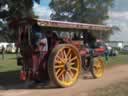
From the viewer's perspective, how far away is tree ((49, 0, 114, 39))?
69.0m

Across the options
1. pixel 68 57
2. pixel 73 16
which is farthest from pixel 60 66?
pixel 73 16

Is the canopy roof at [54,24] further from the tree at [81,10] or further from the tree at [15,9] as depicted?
the tree at [81,10]

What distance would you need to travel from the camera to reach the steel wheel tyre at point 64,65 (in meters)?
15.6

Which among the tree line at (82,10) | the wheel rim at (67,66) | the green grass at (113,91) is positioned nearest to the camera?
the green grass at (113,91)

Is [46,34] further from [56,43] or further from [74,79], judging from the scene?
[74,79]

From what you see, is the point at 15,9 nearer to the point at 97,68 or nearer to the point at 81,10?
the point at 97,68

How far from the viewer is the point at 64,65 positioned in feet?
53.5

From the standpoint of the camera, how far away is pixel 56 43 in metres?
16.6

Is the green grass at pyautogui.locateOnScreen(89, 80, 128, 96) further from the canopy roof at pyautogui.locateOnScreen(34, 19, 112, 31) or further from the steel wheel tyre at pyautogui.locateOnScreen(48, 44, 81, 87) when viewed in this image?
the canopy roof at pyautogui.locateOnScreen(34, 19, 112, 31)

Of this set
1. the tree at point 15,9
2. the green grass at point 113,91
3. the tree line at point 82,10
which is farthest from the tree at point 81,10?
the green grass at point 113,91

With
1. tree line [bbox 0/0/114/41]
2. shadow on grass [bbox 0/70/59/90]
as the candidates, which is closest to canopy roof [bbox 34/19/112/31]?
shadow on grass [bbox 0/70/59/90]

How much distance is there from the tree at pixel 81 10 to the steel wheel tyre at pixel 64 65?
50.4 metres

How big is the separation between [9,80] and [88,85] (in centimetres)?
408

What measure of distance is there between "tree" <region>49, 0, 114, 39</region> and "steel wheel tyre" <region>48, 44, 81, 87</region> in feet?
165
